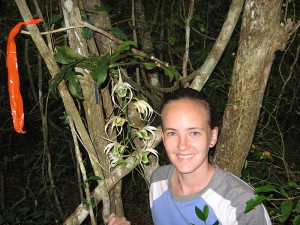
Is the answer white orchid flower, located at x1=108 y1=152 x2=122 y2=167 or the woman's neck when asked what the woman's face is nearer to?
the woman's neck

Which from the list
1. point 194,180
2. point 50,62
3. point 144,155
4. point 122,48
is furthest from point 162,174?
point 50,62

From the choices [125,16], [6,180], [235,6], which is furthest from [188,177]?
[6,180]

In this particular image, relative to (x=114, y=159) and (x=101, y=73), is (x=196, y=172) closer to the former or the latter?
(x=114, y=159)

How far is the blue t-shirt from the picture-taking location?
4.84 ft

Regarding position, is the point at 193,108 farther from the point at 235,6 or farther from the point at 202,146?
the point at 235,6

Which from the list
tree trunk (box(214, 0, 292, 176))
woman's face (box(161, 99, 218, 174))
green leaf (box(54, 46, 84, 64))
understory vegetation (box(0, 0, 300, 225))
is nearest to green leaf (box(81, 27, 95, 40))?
green leaf (box(54, 46, 84, 64))

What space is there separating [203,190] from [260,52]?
891 mm

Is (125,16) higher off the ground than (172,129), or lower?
higher

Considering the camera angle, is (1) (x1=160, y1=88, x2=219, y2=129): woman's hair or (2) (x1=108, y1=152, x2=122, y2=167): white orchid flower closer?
(1) (x1=160, y1=88, x2=219, y2=129): woman's hair

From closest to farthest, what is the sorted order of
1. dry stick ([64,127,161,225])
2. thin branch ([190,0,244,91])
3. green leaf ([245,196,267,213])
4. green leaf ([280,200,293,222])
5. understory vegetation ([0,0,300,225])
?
green leaf ([245,196,267,213]) → green leaf ([280,200,293,222]) → dry stick ([64,127,161,225]) → thin branch ([190,0,244,91]) → understory vegetation ([0,0,300,225])

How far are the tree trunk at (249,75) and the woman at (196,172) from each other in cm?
35

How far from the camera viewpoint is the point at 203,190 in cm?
165

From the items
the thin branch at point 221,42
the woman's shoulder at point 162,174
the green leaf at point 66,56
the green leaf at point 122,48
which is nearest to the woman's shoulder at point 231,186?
the woman's shoulder at point 162,174

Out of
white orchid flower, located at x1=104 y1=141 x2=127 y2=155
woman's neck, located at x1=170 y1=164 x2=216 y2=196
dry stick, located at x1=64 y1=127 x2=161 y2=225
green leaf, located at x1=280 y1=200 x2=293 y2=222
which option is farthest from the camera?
dry stick, located at x1=64 y1=127 x2=161 y2=225
